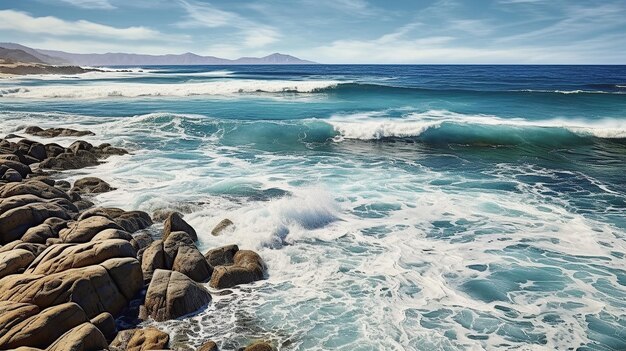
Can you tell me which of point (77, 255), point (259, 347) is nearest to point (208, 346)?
point (259, 347)

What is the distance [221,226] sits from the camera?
394 inches

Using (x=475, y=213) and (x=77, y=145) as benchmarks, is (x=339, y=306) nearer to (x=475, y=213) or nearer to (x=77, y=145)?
(x=475, y=213)

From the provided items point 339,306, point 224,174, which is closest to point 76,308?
point 339,306

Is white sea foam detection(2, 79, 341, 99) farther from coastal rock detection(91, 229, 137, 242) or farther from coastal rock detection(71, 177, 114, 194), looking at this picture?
coastal rock detection(91, 229, 137, 242)

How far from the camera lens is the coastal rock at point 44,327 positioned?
526cm

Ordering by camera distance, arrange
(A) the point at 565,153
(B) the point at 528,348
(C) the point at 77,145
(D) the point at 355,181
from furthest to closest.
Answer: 1. (A) the point at 565,153
2. (C) the point at 77,145
3. (D) the point at 355,181
4. (B) the point at 528,348

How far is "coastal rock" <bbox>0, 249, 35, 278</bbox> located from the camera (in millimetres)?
7070

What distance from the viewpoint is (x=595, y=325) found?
673 centimetres

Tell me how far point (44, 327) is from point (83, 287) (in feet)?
3.22

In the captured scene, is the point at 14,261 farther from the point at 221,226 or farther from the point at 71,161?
the point at 71,161

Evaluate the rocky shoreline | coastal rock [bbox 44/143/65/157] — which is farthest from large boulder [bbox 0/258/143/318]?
coastal rock [bbox 44/143/65/157]

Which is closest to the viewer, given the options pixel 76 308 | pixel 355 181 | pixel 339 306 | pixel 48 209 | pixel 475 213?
pixel 76 308

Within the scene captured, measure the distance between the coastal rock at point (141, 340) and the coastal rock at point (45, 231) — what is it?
→ 11.6 ft

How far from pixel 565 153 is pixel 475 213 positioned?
11.0 meters
